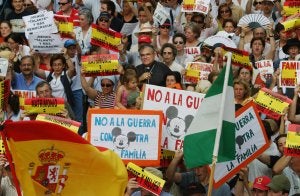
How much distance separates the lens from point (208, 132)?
1361 centimetres

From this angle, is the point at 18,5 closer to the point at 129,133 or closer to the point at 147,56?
the point at 147,56

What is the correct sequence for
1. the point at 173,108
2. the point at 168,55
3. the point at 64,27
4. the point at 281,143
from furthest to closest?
the point at 64,27 < the point at 168,55 < the point at 281,143 < the point at 173,108

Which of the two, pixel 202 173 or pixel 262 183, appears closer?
pixel 262 183

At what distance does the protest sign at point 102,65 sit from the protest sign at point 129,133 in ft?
9.59

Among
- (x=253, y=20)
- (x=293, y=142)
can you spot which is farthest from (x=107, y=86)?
(x=293, y=142)

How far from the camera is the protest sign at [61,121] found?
16.5m

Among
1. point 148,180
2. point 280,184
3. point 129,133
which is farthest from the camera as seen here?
point 129,133

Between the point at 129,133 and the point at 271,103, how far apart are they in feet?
7.17

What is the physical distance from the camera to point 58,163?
43.5 feet

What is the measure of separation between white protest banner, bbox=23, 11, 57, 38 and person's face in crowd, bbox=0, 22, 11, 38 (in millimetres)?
795

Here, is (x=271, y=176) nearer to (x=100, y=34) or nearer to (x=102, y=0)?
(x=100, y=34)

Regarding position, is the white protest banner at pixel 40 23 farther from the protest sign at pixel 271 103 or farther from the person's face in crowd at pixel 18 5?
the protest sign at pixel 271 103

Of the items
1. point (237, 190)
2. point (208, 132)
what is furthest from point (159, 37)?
point (208, 132)

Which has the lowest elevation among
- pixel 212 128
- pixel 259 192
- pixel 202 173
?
pixel 259 192
